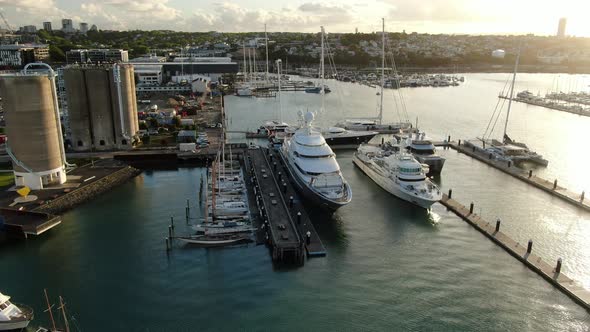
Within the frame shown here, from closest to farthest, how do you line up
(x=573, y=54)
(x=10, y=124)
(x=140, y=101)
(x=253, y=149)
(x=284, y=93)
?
(x=10, y=124)
(x=253, y=149)
(x=140, y=101)
(x=284, y=93)
(x=573, y=54)

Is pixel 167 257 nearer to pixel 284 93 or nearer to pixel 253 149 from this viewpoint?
pixel 253 149

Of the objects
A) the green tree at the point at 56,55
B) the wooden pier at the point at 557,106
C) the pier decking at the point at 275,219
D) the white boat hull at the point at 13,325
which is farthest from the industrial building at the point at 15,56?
the wooden pier at the point at 557,106

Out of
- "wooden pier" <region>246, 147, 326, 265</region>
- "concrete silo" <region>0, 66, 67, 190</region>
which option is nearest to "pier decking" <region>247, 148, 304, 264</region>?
"wooden pier" <region>246, 147, 326, 265</region>

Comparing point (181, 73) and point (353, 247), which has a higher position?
point (181, 73)

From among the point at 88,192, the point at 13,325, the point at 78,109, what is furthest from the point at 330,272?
the point at 78,109

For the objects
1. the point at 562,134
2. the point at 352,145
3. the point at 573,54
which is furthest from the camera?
the point at 573,54

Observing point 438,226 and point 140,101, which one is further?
point 140,101

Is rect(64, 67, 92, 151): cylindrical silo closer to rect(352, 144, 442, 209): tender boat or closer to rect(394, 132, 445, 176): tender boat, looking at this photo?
rect(352, 144, 442, 209): tender boat

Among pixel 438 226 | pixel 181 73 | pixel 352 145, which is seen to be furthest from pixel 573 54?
pixel 438 226
